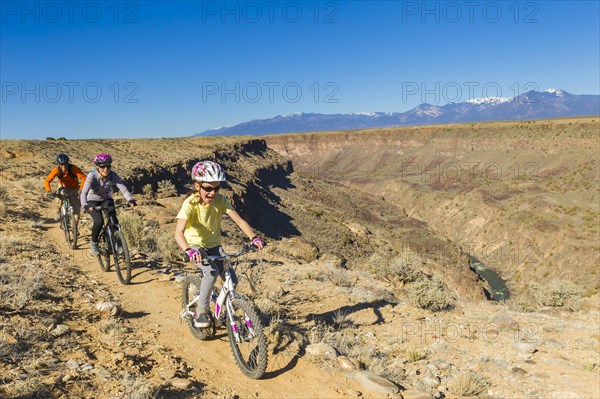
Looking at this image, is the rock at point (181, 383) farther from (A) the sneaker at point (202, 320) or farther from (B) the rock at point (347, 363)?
(B) the rock at point (347, 363)

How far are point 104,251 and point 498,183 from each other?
83.5 meters

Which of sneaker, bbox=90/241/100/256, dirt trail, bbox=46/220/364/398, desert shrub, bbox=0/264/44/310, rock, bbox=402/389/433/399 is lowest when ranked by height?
rock, bbox=402/389/433/399

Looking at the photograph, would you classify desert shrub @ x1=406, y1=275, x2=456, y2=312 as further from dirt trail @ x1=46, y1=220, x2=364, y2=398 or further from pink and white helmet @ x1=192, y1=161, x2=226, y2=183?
pink and white helmet @ x1=192, y1=161, x2=226, y2=183

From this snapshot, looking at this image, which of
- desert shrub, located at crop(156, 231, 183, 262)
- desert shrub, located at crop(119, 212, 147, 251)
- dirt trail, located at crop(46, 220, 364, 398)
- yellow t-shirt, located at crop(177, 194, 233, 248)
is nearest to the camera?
dirt trail, located at crop(46, 220, 364, 398)

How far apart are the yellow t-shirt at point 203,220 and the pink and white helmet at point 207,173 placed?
0.34 m

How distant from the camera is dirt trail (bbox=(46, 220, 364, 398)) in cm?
477

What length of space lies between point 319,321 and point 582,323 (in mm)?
7443

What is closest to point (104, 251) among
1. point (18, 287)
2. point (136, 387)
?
point (18, 287)

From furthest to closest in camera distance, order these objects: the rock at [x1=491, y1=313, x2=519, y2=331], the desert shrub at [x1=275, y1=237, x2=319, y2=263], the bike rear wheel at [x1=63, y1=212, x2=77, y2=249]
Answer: the desert shrub at [x1=275, y1=237, x2=319, y2=263], the bike rear wheel at [x1=63, y1=212, x2=77, y2=249], the rock at [x1=491, y1=313, x2=519, y2=331]

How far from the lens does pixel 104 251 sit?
8484 millimetres

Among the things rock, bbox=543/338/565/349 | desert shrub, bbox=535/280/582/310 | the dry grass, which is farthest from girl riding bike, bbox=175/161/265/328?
desert shrub, bbox=535/280/582/310

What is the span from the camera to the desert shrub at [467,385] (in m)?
5.74

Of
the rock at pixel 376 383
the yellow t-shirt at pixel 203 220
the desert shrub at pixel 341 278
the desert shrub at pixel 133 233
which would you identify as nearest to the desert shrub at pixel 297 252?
the desert shrub at pixel 341 278

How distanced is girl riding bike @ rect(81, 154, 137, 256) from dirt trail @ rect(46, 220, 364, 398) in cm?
174
